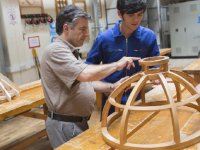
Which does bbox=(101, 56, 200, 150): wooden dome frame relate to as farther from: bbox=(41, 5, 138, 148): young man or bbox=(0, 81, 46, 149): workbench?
bbox=(0, 81, 46, 149): workbench

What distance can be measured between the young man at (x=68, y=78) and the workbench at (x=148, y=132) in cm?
31

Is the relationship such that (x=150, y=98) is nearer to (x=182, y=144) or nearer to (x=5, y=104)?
(x=182, y=144)

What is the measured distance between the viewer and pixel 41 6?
5062mm

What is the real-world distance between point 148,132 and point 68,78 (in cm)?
54

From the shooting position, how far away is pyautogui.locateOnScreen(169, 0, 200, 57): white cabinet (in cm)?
763

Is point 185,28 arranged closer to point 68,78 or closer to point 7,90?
point 7,90

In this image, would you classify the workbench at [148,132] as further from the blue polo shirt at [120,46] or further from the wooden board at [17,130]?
the wooden board at [17,130]

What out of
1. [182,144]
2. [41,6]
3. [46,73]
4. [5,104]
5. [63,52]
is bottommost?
[5,104]

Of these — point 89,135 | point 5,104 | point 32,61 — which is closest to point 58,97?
point 89,135

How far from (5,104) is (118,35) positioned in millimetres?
1341

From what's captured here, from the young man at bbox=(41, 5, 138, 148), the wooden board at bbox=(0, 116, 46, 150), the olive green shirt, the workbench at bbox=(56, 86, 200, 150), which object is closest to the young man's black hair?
the young man at bbox=(41, 5, 138, 148)

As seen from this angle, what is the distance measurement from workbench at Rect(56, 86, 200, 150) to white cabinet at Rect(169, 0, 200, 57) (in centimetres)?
676

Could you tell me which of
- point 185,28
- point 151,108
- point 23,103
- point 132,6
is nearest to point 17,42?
point 23,103

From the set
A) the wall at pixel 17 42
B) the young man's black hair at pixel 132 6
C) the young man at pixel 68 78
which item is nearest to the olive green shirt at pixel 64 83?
the young man at pixel 68 78
